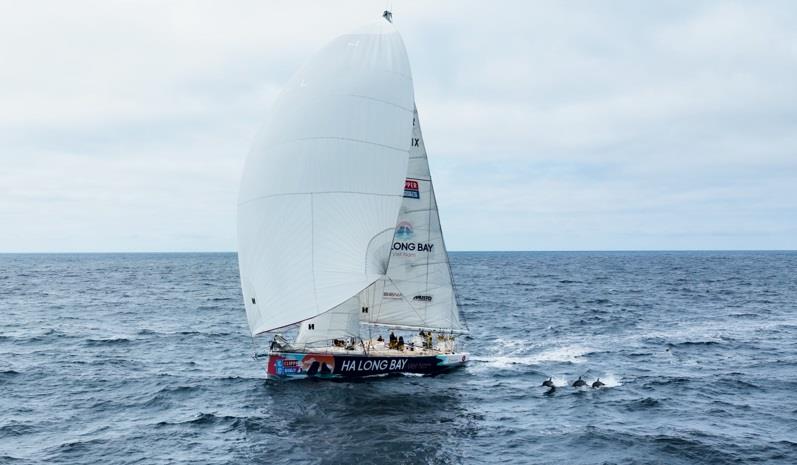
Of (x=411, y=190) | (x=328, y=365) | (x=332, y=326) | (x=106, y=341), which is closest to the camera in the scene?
(x=328, y=365)

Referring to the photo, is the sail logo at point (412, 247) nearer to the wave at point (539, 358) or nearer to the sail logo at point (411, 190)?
the sail logo at point (411, 190)

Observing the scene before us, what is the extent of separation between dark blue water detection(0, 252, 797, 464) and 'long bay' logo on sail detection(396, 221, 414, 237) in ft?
28.3

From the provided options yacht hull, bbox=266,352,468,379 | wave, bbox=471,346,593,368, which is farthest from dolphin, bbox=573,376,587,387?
yacht hull, bbox=266,352,468,379

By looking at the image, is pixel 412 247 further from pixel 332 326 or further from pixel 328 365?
pixel 328 365

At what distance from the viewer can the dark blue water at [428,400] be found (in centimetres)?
2586

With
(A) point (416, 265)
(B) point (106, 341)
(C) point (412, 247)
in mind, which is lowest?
(B) point (106, 341)

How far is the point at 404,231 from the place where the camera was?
3897 cm

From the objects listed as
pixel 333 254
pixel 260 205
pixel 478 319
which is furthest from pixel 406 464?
pixel 478 319

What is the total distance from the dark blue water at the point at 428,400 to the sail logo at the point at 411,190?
11012 mm

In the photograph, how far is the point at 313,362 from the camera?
35438mm

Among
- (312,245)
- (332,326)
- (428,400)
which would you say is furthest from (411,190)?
(428,400)

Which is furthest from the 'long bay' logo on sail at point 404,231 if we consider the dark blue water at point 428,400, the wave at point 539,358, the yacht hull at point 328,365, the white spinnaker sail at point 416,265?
the wave at point 539,358

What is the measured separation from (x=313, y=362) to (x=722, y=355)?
27.9m

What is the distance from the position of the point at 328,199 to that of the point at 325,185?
72cm
